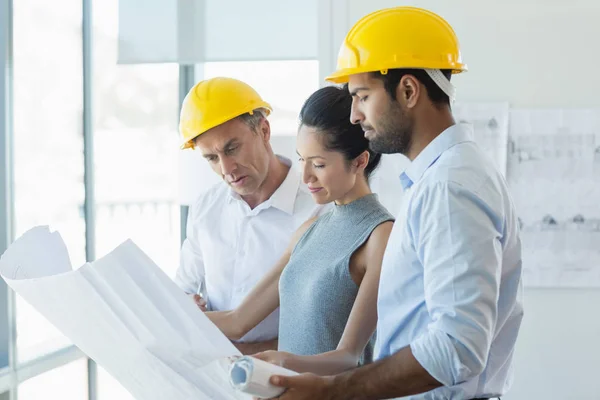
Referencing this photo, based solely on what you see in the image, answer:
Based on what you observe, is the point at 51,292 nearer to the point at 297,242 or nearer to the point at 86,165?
the point at 297,242

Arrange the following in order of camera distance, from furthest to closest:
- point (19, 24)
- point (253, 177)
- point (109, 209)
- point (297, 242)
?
1. point (109, 209)
2. point (19, 24)
3. point (253, 177)
4. point (297, 242)

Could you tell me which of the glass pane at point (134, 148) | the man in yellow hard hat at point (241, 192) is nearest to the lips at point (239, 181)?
the man in yellow hard hat at point (241, 192)

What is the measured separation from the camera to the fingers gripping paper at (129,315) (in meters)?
1.14

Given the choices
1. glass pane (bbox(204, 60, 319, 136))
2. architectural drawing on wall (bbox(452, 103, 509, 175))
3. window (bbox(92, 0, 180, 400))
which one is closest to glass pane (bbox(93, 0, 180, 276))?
window (bbox(92, 0, 180, 400))

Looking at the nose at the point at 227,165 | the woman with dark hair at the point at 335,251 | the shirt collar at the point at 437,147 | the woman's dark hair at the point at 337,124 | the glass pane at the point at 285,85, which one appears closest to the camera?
the shirt collar at the point at 437,147

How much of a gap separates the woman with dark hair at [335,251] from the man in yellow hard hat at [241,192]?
32cm

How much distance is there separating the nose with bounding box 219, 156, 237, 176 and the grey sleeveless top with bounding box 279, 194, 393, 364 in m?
0.42

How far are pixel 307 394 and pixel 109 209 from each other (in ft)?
9.67

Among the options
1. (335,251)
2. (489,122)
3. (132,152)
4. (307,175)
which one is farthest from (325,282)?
(132,152)

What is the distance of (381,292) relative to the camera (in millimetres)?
1303

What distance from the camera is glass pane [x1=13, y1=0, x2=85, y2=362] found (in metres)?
3.14

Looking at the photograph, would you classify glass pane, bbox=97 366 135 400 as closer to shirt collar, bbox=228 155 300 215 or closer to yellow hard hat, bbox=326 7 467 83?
shirt collar, bbox=228 155 300 215

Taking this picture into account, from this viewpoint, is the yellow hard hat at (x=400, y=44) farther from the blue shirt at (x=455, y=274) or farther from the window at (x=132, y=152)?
the window at (x=132, y=152)

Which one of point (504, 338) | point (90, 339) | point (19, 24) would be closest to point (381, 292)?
point (504, 338)
